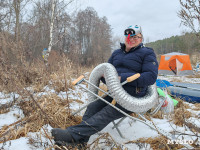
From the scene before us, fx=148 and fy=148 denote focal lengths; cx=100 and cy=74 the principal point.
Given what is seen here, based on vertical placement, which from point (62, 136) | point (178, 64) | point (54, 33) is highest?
point (54, 33)

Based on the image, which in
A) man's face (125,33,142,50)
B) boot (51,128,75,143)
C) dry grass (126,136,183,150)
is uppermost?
man's face (125,33,142,50)

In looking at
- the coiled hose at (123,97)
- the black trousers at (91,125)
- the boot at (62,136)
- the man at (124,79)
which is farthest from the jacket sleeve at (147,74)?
the boot at (62,136)

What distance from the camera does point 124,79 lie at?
1902 millimetres

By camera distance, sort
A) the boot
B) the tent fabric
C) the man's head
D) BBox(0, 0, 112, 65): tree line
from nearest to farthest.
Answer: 1. the boot
2. the man's head
3. BBox(0, 0, 112, 65): tree line
4. the tent fabric

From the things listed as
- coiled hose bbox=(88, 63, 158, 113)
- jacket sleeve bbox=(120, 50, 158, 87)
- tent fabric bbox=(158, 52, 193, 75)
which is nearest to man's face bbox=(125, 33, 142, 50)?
jacket sleeve bbox=(120, 50, 158, 87)

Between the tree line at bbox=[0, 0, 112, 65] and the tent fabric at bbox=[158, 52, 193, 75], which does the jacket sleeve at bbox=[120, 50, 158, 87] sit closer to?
the tree line at bbox=[0, 0, 112, 65]

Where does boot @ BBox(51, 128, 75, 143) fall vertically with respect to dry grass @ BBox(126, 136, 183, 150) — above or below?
above

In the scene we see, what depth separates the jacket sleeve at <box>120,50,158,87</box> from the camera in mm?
1844

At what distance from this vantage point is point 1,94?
11.0 feet

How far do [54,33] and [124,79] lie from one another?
7.28 m

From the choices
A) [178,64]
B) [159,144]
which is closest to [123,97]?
[159,144]

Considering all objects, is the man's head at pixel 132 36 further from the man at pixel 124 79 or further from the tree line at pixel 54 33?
the tree line at pixel 54 33

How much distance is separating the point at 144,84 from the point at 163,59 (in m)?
10.1

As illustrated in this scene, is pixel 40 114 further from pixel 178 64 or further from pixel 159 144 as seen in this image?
pixel 178 64
